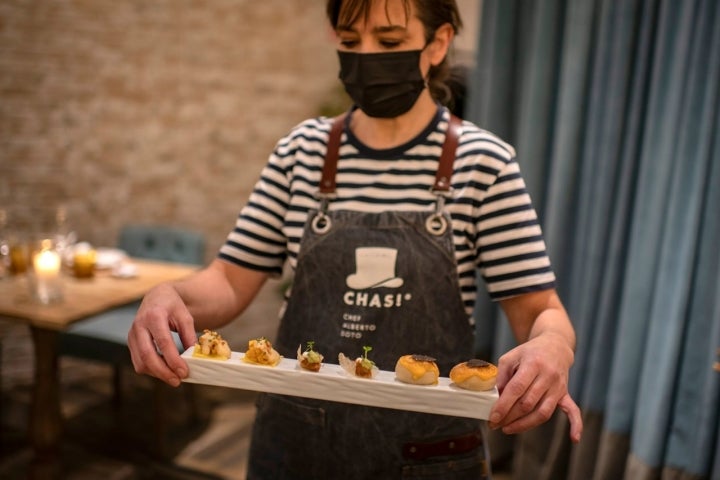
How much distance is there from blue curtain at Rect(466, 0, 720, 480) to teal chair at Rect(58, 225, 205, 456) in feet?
6.18

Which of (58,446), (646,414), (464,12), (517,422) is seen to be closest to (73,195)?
(58,446)

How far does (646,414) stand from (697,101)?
114cm

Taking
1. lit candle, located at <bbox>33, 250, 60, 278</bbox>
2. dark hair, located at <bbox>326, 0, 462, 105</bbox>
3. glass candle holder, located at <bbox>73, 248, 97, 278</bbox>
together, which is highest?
dark hair, located at <bbox>326, 0, 462, 105</bbox>

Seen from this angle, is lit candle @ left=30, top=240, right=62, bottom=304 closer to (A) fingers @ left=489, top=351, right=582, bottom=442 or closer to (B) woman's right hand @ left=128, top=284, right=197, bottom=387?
(B) woman's right hand @ left=128, top=284, right=197, bottom=387

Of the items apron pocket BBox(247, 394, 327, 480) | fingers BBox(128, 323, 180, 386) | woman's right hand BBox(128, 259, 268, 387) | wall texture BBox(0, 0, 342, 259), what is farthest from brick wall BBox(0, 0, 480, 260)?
fingers BBox(128, 323, 180, 386)

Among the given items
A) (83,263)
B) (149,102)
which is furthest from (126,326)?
(149,102)

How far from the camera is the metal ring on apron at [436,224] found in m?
1.25

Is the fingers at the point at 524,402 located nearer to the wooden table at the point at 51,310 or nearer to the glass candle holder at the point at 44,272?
the wooden table at the point at 51,310

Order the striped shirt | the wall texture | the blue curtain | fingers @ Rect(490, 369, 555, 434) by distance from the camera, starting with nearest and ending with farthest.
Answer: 1. fingers @ Rect(490, 369, 555, 434)
2. the striped shirt
3. the blue curtain
4. the wall texture

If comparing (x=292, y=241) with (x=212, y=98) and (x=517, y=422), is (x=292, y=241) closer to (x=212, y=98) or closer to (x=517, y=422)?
(x=517, y=422)

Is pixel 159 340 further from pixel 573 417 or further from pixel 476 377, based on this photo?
pixel 573 417

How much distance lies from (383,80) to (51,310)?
79.3 inches

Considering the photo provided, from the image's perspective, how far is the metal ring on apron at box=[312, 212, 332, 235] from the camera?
130 centimetres

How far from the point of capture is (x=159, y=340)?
3.54 ft
